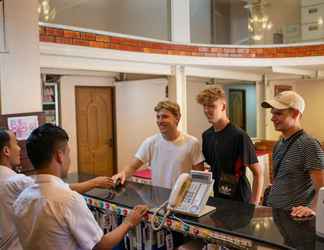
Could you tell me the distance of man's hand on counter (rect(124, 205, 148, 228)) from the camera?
1564 mm

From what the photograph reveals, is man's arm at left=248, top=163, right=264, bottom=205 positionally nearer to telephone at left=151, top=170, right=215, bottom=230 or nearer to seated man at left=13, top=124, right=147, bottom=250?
telephone at left=151, top=170, right=215, bottom=230

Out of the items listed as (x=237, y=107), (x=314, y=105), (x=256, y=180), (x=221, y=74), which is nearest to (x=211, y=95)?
(x=256, y=180)

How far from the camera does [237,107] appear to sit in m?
9.34

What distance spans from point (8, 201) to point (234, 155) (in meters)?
1.26

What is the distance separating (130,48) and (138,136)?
7.54ft

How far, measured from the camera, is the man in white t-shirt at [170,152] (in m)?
2.24

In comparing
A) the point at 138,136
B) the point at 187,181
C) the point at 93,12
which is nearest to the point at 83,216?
the point at 187,181

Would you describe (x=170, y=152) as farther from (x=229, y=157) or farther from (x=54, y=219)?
(x=54, y=219)

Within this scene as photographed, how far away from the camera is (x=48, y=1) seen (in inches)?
165

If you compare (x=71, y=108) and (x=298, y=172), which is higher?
(x=71, y=108)

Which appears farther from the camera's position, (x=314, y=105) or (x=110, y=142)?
(x=314, y=105)

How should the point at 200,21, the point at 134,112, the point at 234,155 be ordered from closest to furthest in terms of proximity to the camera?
the point at 234,155 < the point at 200,21 < the point at 134,112

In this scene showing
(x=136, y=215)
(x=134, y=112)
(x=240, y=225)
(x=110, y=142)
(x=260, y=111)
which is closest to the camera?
(x=240, y=225)

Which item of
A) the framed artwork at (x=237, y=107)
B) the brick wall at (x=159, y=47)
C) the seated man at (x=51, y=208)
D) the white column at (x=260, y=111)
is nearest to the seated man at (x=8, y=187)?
the seated man at (x=51, y=208)
